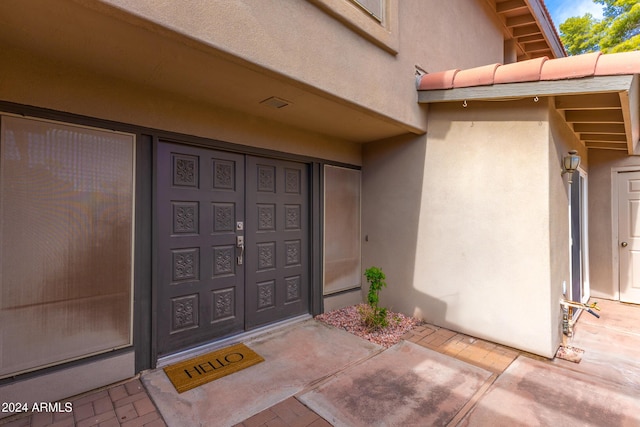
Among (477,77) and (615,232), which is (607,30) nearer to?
(615,232)

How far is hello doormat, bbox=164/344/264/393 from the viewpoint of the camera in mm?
2818

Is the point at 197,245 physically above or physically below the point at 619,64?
below

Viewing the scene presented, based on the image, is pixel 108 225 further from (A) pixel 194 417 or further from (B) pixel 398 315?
(B) pixel 398 315

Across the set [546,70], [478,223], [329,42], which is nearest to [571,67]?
[546,70]

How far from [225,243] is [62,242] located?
1506 millimetres

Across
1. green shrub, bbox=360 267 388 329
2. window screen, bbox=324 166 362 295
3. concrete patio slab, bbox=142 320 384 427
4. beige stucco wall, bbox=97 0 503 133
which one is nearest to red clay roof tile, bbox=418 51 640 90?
beige stucco wall, bbox=97 0 503 133

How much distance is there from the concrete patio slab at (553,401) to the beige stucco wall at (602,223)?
3.55 metres

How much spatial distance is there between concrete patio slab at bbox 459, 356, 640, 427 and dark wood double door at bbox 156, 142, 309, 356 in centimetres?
257

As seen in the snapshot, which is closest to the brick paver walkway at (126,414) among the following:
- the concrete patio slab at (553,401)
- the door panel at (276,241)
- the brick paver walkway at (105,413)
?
the brick paver walkway at (105,413)

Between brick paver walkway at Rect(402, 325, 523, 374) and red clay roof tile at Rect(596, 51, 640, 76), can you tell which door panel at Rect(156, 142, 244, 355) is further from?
red clay roof tile at Rect(596, 51, 640, 76)

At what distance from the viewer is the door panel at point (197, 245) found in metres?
3.17

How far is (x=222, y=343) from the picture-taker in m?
3.53

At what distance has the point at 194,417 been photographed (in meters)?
2.35

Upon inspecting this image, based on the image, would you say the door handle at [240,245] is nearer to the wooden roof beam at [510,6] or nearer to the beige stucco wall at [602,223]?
the beige stucco wall at [602,223]
